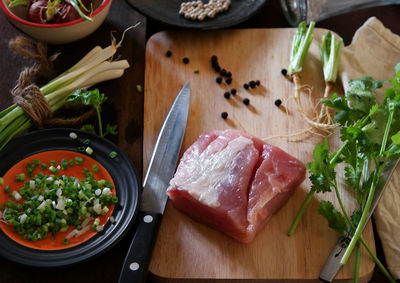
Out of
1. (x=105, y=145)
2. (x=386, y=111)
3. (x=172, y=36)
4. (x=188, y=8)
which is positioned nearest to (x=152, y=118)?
(x=105, y=145)

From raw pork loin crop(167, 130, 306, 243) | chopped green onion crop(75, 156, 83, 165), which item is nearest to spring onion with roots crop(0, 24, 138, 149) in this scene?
chopped green onion crop(75, 156, 83, 165)

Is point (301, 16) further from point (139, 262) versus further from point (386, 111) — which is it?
point (139, 262)

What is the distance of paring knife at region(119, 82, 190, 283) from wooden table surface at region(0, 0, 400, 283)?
11cm

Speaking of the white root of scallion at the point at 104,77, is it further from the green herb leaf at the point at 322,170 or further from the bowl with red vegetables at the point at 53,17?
the green herb leaf at the point at 322,170

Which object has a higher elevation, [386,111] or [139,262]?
[386,111]

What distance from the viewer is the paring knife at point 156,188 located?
1.97m

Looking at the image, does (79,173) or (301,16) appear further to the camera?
(301,16)

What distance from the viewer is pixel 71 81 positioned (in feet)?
8.06

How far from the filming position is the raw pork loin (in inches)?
81.7

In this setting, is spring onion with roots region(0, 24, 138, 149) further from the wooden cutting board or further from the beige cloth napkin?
the beige cloth napkin

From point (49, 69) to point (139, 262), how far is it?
117cm

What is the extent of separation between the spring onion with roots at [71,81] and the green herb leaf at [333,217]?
1222 millimetres

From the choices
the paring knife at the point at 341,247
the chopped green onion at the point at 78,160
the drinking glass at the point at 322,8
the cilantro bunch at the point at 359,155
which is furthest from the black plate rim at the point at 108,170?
the drinking glass at the point at 322,8

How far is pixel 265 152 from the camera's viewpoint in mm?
2256
